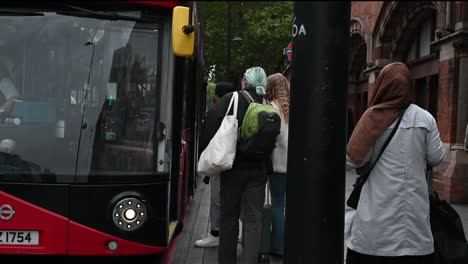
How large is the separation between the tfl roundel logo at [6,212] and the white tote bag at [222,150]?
4.72 feet

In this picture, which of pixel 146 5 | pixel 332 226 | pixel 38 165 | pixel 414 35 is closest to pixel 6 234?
pixel 38 165

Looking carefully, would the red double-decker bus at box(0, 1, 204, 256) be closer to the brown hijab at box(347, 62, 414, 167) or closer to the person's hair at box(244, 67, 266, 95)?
the person's hair at box(244, 67, 266, 95)

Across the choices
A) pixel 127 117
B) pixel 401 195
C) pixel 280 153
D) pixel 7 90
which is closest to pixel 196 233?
pixel 280 153

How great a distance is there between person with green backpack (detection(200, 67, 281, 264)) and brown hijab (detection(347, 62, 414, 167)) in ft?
4.44

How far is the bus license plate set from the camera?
433cm

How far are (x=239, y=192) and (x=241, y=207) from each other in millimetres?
221

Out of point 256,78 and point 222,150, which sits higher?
point 256,78

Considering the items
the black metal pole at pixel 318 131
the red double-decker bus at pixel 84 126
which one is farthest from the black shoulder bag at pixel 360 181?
the red double-decker bus at pixel 84 126

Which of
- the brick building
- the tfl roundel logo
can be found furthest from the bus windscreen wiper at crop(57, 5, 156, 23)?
the brick building

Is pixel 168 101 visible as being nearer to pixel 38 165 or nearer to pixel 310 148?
pixel 38 165

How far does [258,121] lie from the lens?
188 inches

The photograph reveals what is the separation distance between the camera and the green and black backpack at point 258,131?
478cm

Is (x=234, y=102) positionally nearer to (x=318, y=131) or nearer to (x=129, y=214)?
(x=129, y=214)

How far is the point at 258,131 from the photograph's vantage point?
4.79 m
